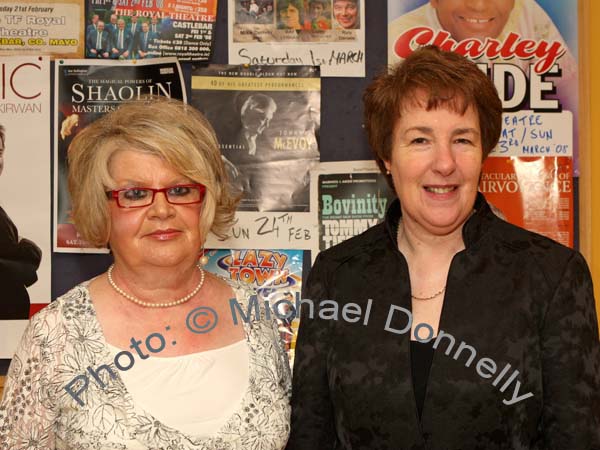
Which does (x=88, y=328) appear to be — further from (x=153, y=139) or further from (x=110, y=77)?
(x=110, y=77)

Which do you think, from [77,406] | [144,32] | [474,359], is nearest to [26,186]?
[144,32]

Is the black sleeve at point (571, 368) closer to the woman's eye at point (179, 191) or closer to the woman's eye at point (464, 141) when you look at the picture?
the woman's eye at point (464, 141)

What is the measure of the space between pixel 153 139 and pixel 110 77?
2.45ft

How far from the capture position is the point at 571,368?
4.76ft

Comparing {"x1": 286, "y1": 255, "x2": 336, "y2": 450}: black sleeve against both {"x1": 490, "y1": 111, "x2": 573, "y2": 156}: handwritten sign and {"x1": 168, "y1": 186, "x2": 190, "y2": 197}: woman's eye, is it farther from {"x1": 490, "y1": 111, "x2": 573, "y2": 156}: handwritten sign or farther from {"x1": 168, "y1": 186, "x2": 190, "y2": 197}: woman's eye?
{"x1": 490, "y1": 111, "x2": 573, "y2": 156}: handwritten sign

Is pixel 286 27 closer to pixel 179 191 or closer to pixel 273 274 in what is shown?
pixel 273 274

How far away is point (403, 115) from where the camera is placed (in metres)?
1.58

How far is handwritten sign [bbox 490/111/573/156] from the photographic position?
2.20 m

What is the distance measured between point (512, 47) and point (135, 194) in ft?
4.08

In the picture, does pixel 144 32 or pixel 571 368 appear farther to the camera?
pixel 144 32

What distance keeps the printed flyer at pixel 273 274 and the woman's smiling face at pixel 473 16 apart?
2.59 feet

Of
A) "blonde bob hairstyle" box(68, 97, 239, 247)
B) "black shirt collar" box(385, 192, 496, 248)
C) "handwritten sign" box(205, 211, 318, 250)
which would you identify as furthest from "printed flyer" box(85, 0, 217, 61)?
"black shirt collar" box(385, 192, 496, 248)

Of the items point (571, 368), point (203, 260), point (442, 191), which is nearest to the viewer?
point (571, 368)

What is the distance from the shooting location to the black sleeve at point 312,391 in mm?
1642
